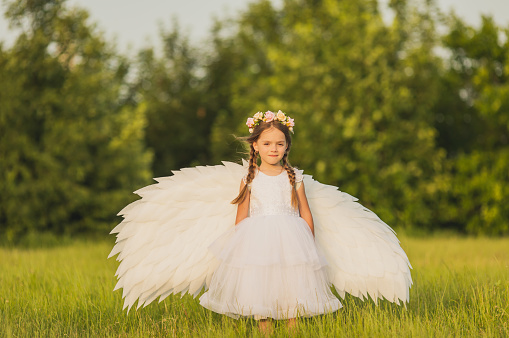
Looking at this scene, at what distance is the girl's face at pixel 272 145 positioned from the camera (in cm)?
506

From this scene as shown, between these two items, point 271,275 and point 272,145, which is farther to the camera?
point 272,145

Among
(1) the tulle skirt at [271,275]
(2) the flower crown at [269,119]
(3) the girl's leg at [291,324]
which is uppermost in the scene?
(2) the flower crown at [269,119]

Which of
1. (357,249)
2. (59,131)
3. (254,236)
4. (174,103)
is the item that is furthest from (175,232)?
(174,103)

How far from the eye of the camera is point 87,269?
865cm

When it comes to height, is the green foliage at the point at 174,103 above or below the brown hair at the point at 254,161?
above

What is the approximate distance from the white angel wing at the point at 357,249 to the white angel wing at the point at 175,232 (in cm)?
86

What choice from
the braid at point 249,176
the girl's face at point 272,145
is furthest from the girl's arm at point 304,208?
the braid at point 249,176

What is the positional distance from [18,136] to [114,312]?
986 cm

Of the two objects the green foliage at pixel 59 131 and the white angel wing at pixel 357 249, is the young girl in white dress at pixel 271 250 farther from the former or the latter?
the green foliage at pixel 59 131

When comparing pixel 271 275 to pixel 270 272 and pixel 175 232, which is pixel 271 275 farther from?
pixel 175 232

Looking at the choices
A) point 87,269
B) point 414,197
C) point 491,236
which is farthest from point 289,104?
point 87,269

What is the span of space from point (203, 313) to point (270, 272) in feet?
4.14

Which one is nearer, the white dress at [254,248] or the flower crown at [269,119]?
the white dress at [254,248]

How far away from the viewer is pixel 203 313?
220 inches
